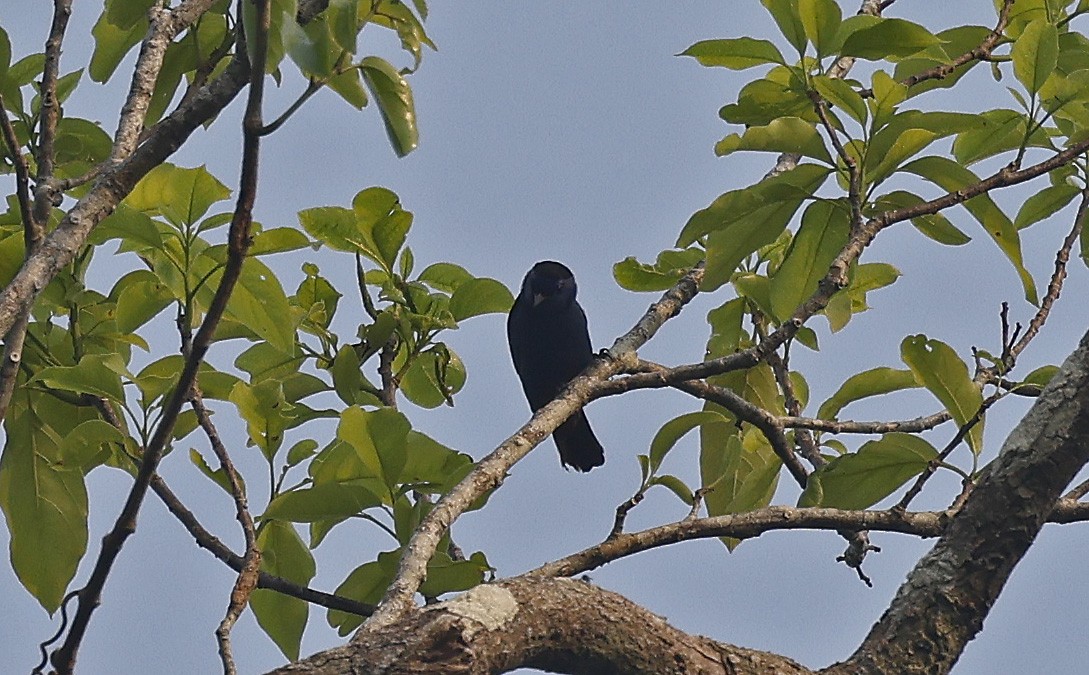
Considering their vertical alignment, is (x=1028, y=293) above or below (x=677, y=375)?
above

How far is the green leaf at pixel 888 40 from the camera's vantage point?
3.17 m

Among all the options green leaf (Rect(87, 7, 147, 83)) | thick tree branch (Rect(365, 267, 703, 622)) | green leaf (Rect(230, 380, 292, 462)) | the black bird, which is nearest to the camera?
thick tree branch (Rect(365, 267, 703, 622))

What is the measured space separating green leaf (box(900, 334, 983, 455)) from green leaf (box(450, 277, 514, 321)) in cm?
117

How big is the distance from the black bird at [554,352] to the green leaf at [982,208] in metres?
4.24

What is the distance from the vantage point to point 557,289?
7.91 metres

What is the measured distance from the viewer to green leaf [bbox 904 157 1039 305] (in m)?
Answer: 3.28

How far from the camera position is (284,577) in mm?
3314

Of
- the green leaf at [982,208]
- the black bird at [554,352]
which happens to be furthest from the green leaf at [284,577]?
the black bird at [554,352]

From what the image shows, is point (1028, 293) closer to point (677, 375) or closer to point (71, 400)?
point (677, 375)

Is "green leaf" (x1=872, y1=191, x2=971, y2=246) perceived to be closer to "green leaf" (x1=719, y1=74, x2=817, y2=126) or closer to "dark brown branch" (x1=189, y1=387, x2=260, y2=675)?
"green leaf" (x1=719, y1=74, x2=817, y2=126)

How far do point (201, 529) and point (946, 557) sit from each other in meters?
1.65

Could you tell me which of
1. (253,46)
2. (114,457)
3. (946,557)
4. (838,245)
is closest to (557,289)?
(838,245)

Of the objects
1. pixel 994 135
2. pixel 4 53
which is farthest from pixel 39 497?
pixel 994 135

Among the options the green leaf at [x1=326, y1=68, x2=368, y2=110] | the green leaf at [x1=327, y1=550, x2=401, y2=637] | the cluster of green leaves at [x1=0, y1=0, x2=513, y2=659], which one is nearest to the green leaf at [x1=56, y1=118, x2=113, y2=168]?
the cluster of green leaves at [x1=0, y1=0, x2=513, y2=659]
